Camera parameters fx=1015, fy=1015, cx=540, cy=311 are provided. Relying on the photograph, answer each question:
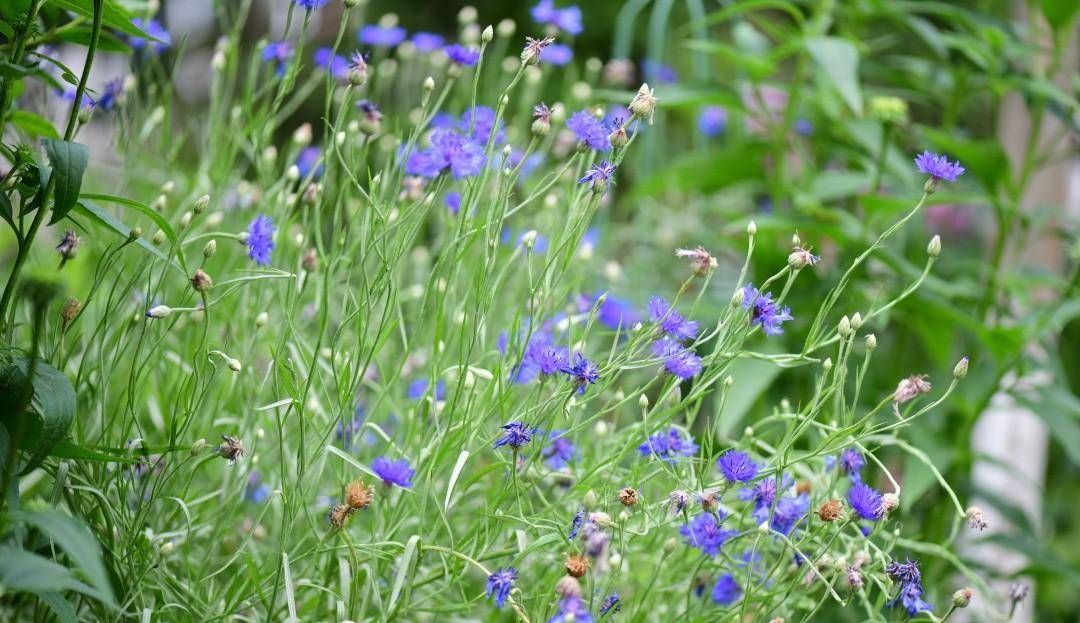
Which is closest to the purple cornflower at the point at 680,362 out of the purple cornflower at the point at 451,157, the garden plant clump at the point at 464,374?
the garden plant clump at the point at 464,374

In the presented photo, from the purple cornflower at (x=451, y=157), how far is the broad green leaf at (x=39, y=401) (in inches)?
12.6

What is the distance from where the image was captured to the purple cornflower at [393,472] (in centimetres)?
77

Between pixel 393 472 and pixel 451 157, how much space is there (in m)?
0.26

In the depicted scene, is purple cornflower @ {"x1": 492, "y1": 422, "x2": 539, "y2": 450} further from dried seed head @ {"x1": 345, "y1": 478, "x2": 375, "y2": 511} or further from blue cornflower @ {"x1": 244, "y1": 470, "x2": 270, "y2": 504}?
blue cornflower @ {"x1": 244, "y1": 470, "x2": 270, "y2": 504}

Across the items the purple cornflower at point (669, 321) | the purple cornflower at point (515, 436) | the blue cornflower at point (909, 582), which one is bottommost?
the blue cornflower at point (909, 582)

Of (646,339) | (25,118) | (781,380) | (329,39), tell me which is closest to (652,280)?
(781,380)

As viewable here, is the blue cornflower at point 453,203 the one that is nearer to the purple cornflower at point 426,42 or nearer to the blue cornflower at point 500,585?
the purple cornflower at point 426,42

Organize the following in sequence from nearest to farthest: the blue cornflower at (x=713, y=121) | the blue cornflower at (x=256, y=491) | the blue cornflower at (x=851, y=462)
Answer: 1. the blue cornflower at (x=851, y=462)
2. the blue cornflower at (x=256, y=491)
3. the blue cornflower at (x=713, y=121)

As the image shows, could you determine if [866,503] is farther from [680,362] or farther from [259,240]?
[259,240]

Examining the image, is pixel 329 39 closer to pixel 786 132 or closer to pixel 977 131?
pixel 977 131

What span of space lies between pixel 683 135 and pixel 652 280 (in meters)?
2.04

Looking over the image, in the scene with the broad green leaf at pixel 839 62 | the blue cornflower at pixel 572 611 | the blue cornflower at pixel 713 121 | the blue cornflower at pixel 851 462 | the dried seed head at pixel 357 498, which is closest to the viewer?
the blue cornflower at pixel 572 611

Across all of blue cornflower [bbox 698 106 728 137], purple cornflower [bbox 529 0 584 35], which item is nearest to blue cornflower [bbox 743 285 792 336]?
purple cornflower [bbox 529 0 584 35]

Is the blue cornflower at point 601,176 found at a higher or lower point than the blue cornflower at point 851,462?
higher
